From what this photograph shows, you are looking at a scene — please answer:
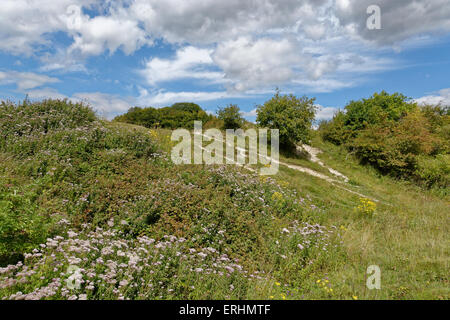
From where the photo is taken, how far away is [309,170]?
568 inches

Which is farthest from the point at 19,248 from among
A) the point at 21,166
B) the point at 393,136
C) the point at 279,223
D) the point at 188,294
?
the point at 393,136

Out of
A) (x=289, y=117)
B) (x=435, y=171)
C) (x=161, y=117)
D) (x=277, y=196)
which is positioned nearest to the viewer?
(x=277, y=196)

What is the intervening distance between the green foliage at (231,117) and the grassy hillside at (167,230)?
1084 centimetres

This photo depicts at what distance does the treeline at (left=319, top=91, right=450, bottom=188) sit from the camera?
1609cm

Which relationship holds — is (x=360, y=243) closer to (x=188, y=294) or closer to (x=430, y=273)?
(x=430, y=273)

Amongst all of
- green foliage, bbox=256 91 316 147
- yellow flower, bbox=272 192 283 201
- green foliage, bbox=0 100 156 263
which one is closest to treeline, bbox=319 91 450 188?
green foliage, bbox=256 91 316 147

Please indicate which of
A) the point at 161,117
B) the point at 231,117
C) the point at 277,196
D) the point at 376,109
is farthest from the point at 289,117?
the point at 161,117

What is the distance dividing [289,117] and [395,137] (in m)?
7.04

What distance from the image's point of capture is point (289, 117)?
17312 mm

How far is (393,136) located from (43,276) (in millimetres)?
19995

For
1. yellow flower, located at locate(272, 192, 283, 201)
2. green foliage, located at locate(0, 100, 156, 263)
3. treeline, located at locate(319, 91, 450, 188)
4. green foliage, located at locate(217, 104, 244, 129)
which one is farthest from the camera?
green foliage, located at locate(217, 104, 244, 129)

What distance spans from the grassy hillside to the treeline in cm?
722

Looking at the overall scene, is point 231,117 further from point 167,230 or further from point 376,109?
point 167,230

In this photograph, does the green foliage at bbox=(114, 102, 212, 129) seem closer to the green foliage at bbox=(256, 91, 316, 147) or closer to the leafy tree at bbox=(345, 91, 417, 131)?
the green foliage at bbox=(256, 91, 316, 147)
